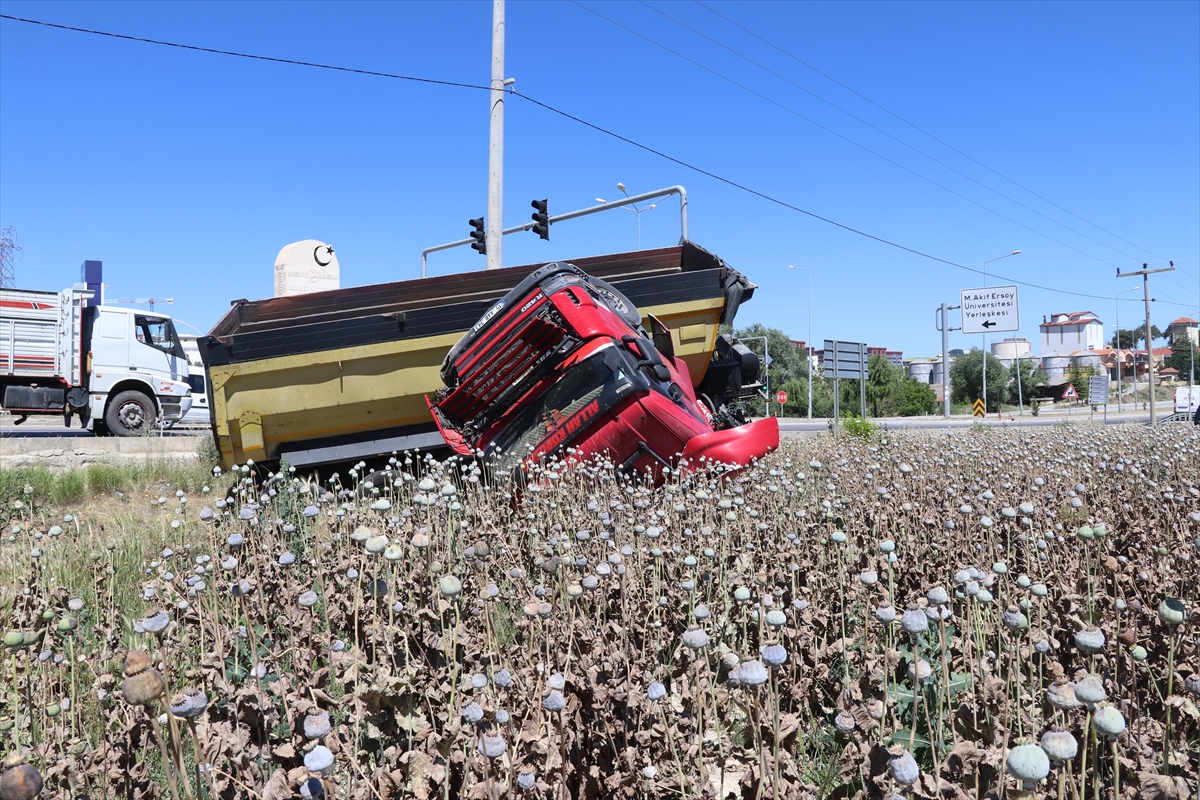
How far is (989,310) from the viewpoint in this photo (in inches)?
1692

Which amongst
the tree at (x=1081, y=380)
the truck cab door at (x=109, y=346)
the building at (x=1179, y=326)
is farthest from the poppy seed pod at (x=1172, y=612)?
the building at (x=1179, y=326)

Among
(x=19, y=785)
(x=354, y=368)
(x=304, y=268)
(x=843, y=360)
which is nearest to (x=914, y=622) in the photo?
(x=19, y=785)

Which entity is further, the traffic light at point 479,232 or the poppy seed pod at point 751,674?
the traffic light at point 479,232

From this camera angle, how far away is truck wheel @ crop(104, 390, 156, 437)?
16.2 meters

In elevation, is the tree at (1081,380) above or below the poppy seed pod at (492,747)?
above

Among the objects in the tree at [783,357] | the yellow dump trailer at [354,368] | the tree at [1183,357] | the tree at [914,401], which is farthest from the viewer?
the tree at [1183,357]

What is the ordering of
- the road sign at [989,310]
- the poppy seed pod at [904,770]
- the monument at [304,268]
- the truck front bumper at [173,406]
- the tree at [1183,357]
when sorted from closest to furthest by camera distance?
the poppy seed pod at [904,770]
the monument at [304,268]
the truck front bumper at [173,406]
the road sign at [989,310]
the tree at [1183,357]

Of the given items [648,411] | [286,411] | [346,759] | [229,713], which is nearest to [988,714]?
[346,759]

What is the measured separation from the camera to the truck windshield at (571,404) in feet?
18.6

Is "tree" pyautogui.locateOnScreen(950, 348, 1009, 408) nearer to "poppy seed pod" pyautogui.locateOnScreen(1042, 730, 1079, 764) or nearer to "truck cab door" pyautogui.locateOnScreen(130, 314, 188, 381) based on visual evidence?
"truck cab door" pyautogui.locateOnScreen(130, 314, 188, 381)

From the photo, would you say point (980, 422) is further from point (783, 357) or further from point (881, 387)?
point (783, 357)

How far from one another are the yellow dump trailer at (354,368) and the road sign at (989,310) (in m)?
38.4

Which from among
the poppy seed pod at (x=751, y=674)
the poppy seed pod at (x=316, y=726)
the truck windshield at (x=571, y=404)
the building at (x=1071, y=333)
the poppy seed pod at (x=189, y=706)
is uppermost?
the building at (x=1071, y=333)

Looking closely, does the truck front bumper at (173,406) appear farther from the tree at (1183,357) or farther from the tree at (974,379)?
the tree at (1183,357)
